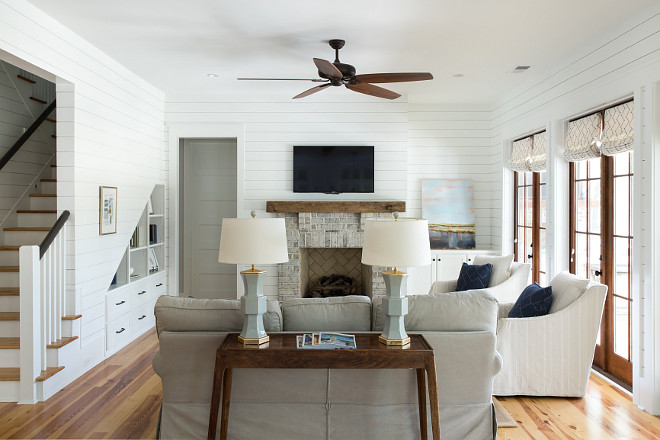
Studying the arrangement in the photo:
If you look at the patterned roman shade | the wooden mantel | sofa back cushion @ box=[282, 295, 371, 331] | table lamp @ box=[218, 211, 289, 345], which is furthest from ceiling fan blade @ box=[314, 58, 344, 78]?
Result: the wooden mantel

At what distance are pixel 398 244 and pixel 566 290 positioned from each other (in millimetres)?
1826

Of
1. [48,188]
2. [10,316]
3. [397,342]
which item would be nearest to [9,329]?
[10,316]

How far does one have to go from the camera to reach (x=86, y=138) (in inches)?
175

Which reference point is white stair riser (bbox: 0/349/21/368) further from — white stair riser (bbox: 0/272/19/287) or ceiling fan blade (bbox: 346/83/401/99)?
ceiling fan blade (bbox: 346/83/401/99)

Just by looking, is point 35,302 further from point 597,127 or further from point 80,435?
point 597,127

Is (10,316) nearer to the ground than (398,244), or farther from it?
nearer to the ground

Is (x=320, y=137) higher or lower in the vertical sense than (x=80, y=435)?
higher

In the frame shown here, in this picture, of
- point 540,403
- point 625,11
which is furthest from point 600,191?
point 540,403

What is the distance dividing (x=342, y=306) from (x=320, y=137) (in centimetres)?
390

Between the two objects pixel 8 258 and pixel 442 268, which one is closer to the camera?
pixel 8 258

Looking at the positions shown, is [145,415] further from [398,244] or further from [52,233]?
[398,244]

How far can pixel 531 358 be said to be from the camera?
12.0 feet

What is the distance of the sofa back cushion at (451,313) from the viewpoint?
9.36 ft

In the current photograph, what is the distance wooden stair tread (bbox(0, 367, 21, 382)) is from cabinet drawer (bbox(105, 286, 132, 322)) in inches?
41.9
